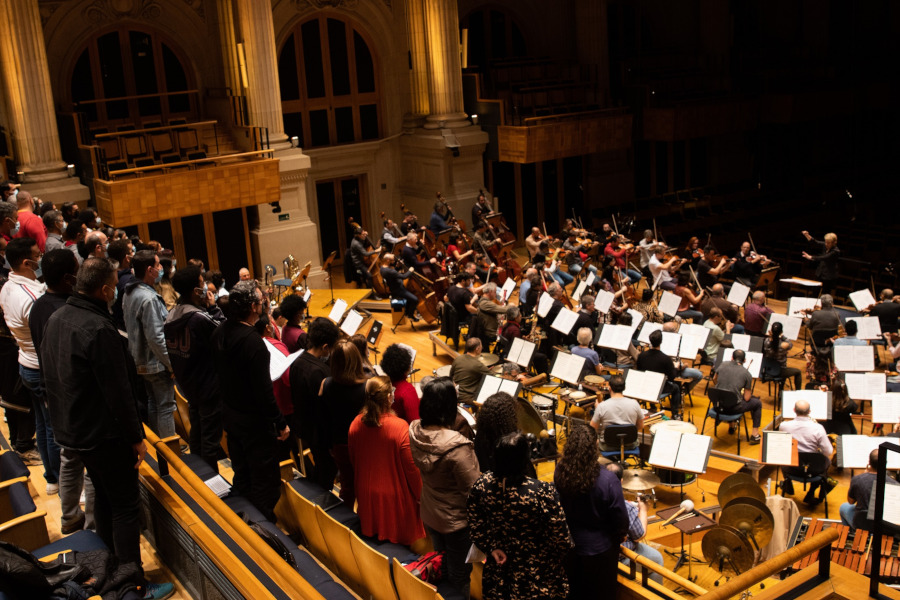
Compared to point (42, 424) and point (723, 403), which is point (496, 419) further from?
point (723, 403)

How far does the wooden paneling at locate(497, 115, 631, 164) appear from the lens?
18.1m

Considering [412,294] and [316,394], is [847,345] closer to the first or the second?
[412,294]

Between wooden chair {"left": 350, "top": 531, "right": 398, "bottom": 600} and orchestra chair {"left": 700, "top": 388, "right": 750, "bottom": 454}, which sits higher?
wooden chair {"left": 350, "top": 531, "right": 398, "bottom": 600}

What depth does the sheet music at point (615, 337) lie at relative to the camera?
411 inches

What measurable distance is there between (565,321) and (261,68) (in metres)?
8.10

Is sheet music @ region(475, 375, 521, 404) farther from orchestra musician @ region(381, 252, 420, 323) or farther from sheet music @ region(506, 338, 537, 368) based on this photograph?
orchestra musician @ region(381, 252, 420, 323)

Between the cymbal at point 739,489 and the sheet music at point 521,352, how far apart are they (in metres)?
3.14

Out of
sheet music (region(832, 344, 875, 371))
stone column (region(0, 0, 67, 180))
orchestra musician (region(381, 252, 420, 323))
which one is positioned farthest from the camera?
stone column (region(0, 0, 67, 180))

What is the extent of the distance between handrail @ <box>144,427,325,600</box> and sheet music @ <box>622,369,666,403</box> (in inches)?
219

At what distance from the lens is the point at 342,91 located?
733 inches

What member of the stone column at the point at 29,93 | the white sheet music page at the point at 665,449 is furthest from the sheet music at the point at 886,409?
the stone column at the point at 29,93

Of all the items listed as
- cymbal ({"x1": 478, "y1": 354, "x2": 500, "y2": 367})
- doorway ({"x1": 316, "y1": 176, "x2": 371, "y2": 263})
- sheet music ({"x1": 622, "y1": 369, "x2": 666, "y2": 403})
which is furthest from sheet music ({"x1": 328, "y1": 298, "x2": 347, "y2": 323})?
doorway ({"x1": 316, "y1": 176, "x2": 371, "y2": 263})

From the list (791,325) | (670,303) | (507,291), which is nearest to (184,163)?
(507,291)

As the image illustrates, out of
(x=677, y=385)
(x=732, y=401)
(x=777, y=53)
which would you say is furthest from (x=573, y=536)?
(x=777, y=53)
